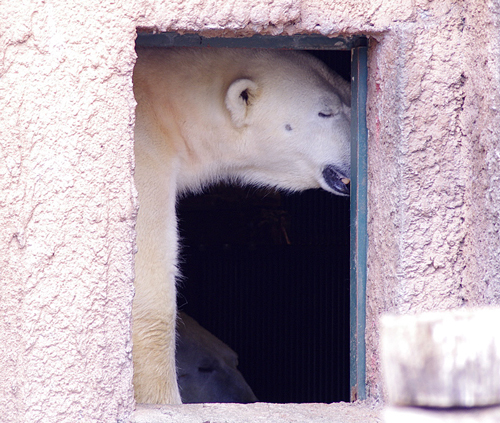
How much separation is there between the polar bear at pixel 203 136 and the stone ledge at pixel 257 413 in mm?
397

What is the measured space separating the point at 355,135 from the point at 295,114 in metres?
0.53

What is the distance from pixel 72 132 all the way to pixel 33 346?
593 millimetres

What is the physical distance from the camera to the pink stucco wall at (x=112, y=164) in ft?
6.09

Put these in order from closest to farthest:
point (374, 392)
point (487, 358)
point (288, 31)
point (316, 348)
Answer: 1. point (487, 358)
2. point (288, 31)
3. point (374, 392)
4. point (316, 348)

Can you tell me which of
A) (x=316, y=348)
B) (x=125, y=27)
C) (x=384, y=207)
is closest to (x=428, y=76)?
(x=384, y=207)

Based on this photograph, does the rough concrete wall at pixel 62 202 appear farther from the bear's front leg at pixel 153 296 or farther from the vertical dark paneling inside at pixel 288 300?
the vertical dark paneling inside at pixel 288 300

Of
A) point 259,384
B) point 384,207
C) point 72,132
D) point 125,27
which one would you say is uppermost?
point 125,27

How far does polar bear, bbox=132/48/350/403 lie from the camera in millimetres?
2465

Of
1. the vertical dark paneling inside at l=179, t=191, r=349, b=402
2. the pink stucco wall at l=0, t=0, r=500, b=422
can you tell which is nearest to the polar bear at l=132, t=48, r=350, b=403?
the pink stucco wall at l=0, t=0, r=500, b=422

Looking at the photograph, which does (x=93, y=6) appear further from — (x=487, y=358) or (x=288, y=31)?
(x=487, y=358)

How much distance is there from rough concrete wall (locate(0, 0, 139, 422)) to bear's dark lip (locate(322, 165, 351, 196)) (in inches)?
45.7

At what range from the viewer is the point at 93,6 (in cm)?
188

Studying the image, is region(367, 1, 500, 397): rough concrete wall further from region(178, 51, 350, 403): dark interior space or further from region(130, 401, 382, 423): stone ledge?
region(178, 51, 350, 403): dark interior space

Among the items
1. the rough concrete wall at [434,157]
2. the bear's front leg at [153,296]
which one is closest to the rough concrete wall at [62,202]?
the bear's front leg at [153,296]
